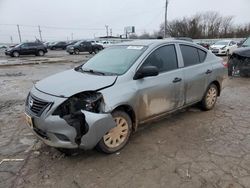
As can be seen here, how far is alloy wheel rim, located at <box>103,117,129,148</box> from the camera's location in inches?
156

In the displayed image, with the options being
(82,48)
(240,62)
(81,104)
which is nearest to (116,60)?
(81,104)

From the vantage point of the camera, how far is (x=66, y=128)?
3.55 meters

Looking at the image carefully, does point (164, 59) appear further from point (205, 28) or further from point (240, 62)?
point (205, 28)

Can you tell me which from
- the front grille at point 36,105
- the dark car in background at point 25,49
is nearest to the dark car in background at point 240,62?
the front grille at point 36,105

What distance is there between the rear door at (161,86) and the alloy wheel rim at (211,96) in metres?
1.18

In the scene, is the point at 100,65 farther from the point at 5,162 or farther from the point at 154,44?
the point at 5,162

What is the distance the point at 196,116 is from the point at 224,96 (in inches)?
95.2

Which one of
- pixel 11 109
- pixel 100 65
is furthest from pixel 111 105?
pixel 11 109

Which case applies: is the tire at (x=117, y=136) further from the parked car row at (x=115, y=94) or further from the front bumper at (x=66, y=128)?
the front bumper at (x=66, y=128)

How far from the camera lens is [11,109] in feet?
21.9

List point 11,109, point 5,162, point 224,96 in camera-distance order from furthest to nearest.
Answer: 1. point 224,96
2. point 11,109
3. point 5,162

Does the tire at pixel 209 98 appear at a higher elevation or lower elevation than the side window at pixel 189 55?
lower

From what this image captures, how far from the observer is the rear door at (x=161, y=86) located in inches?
171

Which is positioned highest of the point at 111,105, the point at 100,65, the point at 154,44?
the point at 154,44
